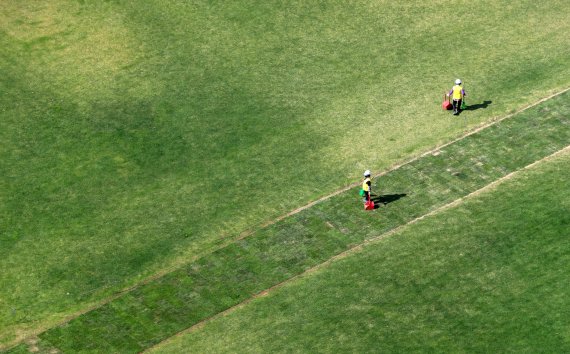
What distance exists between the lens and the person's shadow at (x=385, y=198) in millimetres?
62250

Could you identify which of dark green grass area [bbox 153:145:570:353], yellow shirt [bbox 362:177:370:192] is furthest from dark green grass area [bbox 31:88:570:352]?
yellow shirt [bbox 362:177:370:192]

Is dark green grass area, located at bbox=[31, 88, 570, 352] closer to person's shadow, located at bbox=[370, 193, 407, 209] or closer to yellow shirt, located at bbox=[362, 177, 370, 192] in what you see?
person's shadow, located at bbox=[370, 193, 407, 209]

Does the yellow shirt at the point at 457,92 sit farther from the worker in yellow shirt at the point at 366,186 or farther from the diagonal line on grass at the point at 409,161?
the worker in yellow shirt at the point at 366,186

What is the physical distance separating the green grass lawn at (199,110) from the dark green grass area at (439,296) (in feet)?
21.9

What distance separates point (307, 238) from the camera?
60.6 m

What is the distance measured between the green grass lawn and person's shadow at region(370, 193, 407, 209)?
9.37 ft

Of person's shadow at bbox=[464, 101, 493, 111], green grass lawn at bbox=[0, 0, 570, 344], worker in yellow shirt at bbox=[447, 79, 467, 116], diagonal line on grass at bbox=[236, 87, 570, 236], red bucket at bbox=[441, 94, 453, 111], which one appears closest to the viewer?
green grass lawn at bbox=[0, 0, 570, 344]

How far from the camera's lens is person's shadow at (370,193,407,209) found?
204 feet

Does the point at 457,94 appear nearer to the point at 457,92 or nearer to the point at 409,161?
the point at 457,92

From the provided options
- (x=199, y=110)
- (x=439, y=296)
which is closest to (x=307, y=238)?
(x=439, y=296)

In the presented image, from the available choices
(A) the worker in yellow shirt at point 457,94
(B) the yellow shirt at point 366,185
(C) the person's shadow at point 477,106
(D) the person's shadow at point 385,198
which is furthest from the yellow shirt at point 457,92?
(B) the yellow shirt at point 366,185

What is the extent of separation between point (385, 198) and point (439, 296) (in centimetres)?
897

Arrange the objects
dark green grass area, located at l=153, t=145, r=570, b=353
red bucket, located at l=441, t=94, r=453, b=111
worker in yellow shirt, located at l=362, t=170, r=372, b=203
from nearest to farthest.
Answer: dark green grass area, located at l=153, t=145, r=570, b=353, worker in yellow shirt, located at l=362, t=170, r=372, b=203, red bucket, located at l=441, t=94, r=453, b=111

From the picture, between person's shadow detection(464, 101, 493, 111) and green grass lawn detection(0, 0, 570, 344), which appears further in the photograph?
person's shadow detection(464, 101, 493, 111)
